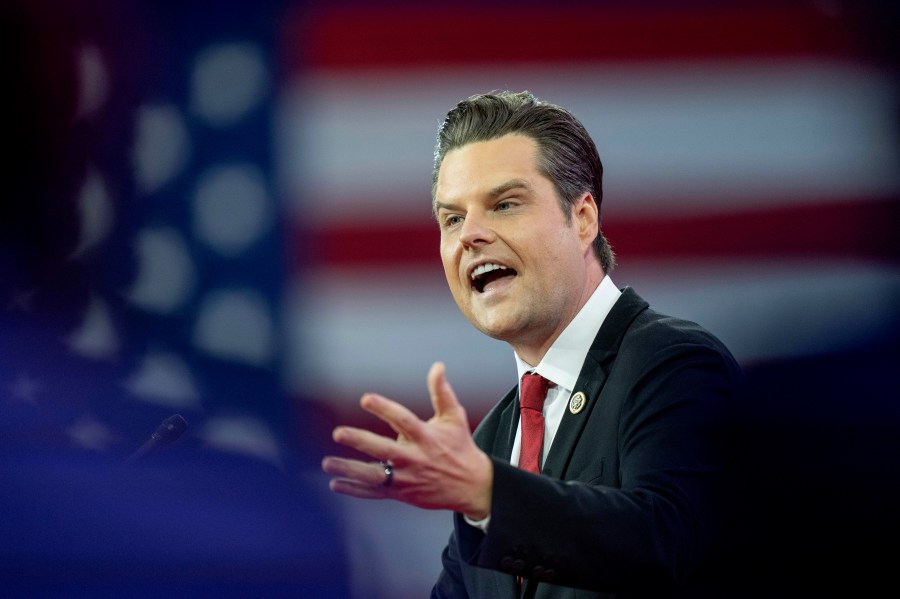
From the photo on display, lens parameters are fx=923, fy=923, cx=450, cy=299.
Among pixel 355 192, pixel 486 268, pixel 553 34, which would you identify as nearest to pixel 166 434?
pixel 486 268

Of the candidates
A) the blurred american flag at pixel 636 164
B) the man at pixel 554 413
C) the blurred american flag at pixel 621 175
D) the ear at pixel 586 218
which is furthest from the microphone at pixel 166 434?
the blurred american flag at pixel 636 164

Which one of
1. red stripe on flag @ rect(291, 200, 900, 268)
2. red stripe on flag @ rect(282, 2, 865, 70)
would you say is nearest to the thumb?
red stripe on flag @ rect(291, 200, 900, 268)

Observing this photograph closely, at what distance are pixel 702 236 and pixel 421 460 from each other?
1.79 metres

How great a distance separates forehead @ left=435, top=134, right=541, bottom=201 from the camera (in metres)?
1.71

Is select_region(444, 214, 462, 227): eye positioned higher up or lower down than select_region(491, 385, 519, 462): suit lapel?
higher up

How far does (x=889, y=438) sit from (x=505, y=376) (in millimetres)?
1134

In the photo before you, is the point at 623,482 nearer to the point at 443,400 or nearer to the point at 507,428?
the point at 443,400

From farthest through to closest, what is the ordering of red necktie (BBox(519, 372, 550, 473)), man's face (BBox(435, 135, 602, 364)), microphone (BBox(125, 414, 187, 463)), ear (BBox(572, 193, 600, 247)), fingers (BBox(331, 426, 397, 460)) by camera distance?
ear (BBox(572, 193, 600, 247)) < man's face (BBox(435, 135, 602, 364)) < red necktie (BBox(519, 372, 550, 473)) < microphone (BBox(125, 414, 187, 463)) < fingers (BBox(331, 426, 397, 460))

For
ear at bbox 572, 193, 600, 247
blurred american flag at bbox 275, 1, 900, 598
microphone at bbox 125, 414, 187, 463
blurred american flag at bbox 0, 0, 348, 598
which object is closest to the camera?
microphone at bbox 125, 414, 187, 463

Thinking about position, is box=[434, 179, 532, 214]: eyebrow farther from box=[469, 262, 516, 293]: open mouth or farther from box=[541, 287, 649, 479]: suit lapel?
box=[541, 287, 649, 479]: suit lapel

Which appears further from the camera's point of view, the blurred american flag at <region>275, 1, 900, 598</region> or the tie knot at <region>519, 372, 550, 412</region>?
the blurred american flag at <region>275, 1, 900, 598</region>

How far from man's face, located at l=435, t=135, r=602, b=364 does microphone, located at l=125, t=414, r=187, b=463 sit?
560mm

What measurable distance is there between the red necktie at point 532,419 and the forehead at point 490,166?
0.36 meters

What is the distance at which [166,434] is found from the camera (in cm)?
140
